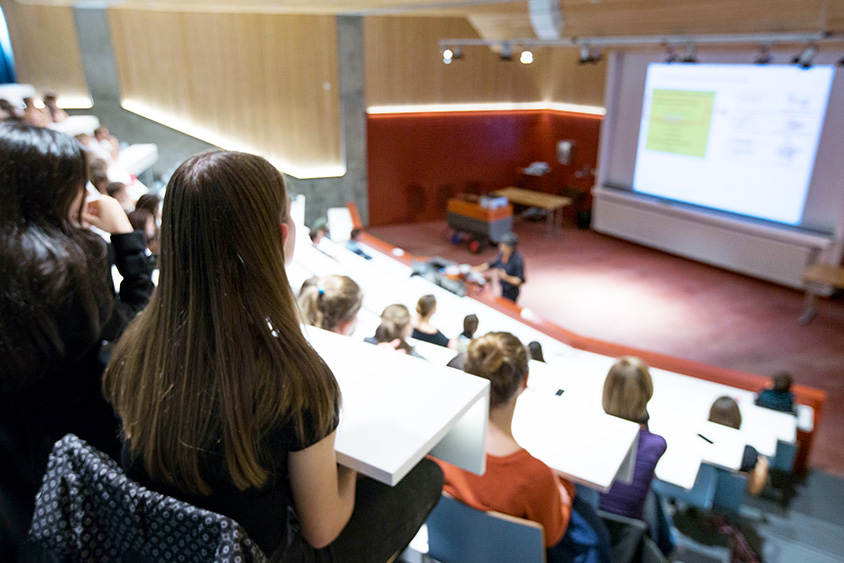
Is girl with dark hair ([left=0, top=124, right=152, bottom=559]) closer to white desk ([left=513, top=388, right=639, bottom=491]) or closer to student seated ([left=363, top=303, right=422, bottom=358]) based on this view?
white desk ([left=513, top=388, right=639, bottom=491])

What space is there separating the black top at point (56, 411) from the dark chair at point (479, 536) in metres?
0.87

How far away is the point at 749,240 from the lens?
811 cm

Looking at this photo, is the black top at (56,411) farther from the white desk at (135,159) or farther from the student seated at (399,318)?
the white desk at (135,159)

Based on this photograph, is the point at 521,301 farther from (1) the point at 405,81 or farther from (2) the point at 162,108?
(2) the point at 162,108

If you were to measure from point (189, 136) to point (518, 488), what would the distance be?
8.98m

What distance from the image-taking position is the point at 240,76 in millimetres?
9156

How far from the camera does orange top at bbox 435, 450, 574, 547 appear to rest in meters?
1.49

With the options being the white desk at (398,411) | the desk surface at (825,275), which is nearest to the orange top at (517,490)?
the white desk at (398,411)

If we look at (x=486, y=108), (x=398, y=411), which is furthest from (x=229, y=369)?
(x=486, y=108)

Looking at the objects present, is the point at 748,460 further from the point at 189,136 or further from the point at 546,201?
the point at 189,136

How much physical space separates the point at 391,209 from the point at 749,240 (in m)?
5.88

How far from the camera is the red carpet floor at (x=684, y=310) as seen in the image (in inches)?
233

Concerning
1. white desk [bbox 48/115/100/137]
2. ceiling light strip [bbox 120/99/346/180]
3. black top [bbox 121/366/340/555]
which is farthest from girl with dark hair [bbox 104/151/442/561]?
ceiling light strip [bbox 120/99/346/180]

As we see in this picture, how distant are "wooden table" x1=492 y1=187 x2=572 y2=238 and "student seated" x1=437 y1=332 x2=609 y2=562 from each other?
27.9 ft
